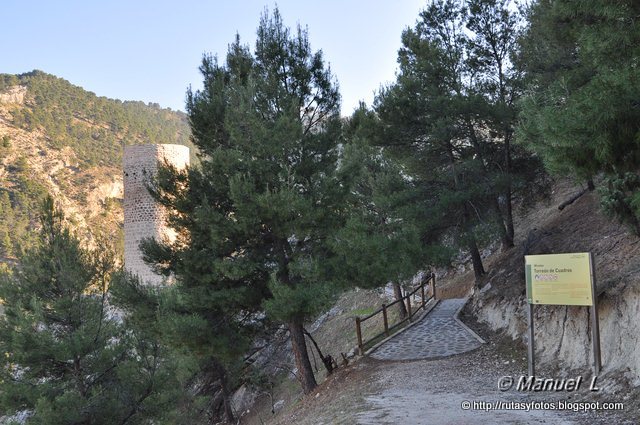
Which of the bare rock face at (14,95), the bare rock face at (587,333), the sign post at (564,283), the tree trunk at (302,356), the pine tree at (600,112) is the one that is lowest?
the tree trunk at (302,356)

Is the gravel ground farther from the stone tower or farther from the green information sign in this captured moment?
the stone tower

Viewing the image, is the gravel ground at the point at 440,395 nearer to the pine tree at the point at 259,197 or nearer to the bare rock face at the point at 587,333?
the bare rock face at the point at 587,333

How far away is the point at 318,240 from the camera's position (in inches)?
372

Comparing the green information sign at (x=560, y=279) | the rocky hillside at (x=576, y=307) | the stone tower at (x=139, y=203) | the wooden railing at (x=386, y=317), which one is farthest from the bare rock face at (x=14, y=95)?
the green information sign at (x=560, y=279)

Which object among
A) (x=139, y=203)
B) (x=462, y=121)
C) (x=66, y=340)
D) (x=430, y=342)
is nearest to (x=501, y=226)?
(x=462, y=121)

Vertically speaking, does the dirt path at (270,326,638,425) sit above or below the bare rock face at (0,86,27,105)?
below

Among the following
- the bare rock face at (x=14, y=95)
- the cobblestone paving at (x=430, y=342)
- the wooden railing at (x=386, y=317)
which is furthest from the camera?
the bare rock face at (x=14, y=95)

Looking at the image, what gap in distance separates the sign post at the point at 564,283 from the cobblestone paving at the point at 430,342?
2.68 metres

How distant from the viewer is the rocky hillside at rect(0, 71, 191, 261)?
192 feet

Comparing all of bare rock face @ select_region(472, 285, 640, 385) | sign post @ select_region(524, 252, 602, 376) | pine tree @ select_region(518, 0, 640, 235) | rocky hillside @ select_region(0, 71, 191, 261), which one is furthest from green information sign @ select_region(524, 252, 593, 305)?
rocky hillside @ select_region(0, 71, 191, 261)

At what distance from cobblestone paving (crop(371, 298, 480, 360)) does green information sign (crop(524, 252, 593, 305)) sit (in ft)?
9.79

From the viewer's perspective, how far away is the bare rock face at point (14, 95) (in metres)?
73.6

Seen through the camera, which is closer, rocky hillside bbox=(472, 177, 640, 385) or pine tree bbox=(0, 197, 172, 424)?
rocky hillside bbox=(472, 177, 640, 385)

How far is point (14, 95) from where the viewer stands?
7619cm
